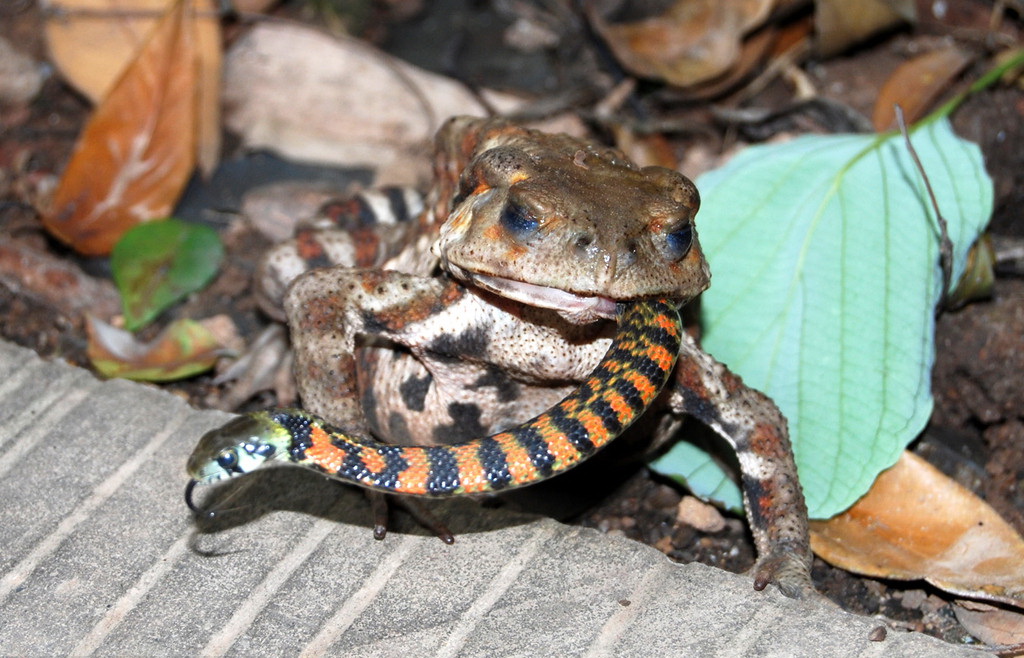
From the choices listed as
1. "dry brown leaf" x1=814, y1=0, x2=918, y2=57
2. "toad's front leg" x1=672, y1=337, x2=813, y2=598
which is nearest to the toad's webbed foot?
"toad's front leg" x1=672, y1=337, x2=813, y2=598

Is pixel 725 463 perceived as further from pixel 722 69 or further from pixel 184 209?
pixel 184 209

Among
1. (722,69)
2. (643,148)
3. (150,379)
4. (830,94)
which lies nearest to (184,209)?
(150,379)

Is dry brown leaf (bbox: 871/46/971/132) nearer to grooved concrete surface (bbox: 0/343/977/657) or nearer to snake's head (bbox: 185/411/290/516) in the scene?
grooved concrete surface (bbox: 0/343/977/657)

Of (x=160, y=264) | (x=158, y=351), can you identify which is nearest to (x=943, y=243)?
(x=158, y=351)

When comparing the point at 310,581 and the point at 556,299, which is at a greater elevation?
the point at 556,299

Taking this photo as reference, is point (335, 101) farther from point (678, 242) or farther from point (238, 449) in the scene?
point (238, 449)

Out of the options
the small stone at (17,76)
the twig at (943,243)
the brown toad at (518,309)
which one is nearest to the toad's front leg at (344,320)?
the brown toad at (518,309)
